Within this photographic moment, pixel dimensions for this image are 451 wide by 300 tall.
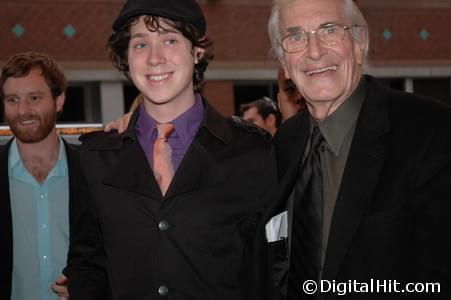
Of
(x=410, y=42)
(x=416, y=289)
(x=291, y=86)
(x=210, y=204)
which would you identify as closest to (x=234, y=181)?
(x=210, y=204)

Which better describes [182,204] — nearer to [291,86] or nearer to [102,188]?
[102,188]

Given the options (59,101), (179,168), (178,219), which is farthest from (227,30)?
(178,219)

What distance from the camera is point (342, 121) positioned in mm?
2475

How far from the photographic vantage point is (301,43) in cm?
258

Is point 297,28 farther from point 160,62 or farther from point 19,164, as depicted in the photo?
A: point 19,164

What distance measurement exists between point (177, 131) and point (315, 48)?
0.67 metres

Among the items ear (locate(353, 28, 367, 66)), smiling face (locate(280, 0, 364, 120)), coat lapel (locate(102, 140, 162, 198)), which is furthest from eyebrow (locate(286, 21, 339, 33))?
coat lapel (locate(102, 140, 162, 198))

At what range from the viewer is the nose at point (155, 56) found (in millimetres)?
2482

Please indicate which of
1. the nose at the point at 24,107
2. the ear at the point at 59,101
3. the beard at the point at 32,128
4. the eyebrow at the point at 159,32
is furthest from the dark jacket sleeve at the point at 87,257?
the ear at the point at 59,101

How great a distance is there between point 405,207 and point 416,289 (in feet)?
0.99

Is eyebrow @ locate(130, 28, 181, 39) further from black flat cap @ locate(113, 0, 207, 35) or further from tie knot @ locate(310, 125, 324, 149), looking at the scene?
tie knot @ locate(310, 125, 324, 149)

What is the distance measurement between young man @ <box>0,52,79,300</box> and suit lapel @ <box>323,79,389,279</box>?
173cm

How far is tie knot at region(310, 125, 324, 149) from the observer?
2.53 m

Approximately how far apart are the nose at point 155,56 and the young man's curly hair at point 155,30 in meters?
0.08
